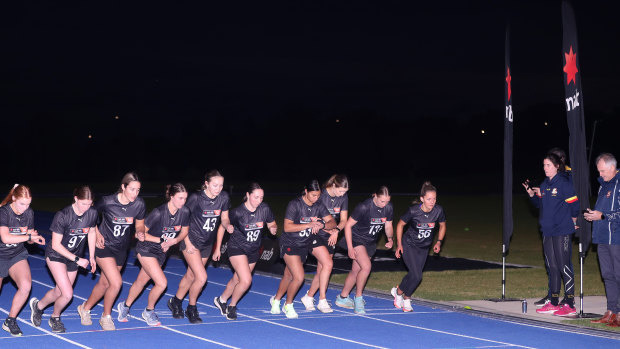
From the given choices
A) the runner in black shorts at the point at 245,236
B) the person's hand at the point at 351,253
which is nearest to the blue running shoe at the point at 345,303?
the person's hand at the point at 351,253

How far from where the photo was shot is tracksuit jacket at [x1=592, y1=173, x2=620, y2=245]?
9.61 m

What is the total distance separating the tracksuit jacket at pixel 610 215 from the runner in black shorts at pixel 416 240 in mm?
2069

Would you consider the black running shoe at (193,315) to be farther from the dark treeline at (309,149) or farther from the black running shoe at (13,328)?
the dark treeline at (309,149)

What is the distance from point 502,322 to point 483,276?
4997 millimetres

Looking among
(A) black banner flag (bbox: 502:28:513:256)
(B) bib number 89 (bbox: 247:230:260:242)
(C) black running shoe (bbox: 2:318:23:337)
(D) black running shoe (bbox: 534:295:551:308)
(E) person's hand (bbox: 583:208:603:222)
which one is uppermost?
(A) black banner flag (bbox: 502:28:513:256)

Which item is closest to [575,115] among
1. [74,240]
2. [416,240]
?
[416,240]

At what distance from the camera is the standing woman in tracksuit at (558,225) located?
10555 mm

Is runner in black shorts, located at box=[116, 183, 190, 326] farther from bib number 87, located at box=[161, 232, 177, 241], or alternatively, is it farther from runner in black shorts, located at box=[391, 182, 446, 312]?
runner in black shorts, located at box=[391, 182, 446, 312]

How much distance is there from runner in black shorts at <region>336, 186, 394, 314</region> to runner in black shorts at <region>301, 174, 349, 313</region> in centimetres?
19

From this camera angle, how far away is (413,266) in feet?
35.9

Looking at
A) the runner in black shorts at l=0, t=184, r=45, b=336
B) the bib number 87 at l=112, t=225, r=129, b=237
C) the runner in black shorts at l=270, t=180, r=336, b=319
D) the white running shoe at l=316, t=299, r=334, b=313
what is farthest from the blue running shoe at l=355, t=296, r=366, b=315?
the runner in black shorts at l=0, t=184, r=45, b=336

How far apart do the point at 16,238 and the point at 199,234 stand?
2281mm

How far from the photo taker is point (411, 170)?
9231cm

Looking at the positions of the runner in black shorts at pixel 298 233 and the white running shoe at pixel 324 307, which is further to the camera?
the white running shoe at pixel 324 307
